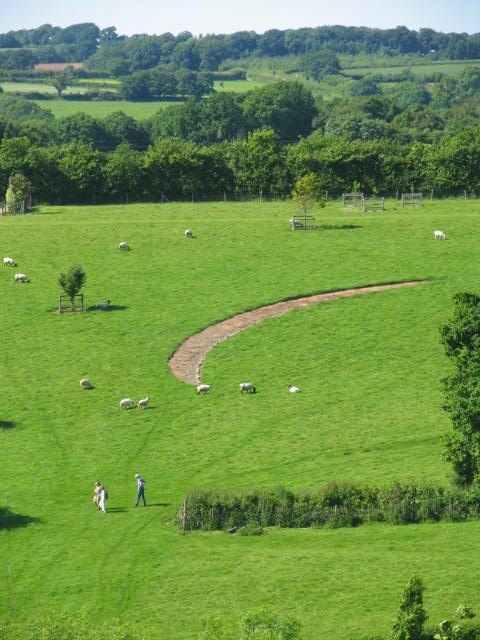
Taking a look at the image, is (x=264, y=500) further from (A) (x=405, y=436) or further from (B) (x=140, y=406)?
(B) (x=140, y=406)

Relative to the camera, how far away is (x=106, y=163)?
13500cm

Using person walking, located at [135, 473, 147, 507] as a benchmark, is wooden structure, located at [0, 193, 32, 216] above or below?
above

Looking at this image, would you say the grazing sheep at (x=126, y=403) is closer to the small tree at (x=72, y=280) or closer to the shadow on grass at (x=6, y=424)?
the shadow on grass at (x=6, y=424)

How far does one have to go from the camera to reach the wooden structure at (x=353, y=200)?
12388cm

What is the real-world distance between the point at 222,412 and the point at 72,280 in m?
22.6

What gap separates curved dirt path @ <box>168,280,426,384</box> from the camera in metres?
78.1

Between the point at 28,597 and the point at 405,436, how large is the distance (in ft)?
79.0

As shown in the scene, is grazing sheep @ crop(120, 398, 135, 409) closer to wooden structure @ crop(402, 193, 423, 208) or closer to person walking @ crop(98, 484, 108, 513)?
person walking @ crop(98, 484, 108, 513)

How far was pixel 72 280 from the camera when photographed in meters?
88.2

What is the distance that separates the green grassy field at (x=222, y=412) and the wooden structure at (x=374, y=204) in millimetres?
3461

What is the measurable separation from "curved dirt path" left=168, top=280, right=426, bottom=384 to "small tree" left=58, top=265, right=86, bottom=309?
10.4m

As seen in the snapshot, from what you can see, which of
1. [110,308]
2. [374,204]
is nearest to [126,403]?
[110,308]

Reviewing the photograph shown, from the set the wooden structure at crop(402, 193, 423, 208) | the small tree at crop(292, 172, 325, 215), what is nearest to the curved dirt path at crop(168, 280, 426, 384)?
the small tree at crop(292, 172, 325, 215)

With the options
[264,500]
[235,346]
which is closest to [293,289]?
[235,346]
